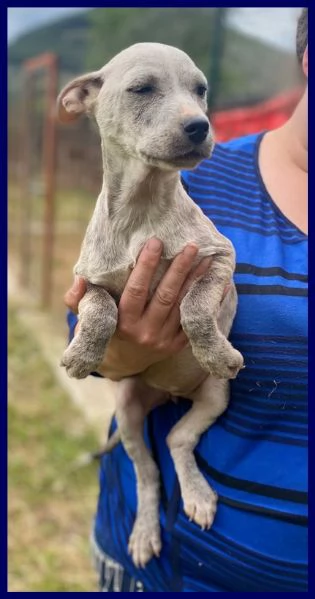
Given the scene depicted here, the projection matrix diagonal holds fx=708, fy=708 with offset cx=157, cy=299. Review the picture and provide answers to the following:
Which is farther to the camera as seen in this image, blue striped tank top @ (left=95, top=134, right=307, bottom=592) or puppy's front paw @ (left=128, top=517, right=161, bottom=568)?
puppy's front paw @ (left=128, top=517, right=161, bottom=568)

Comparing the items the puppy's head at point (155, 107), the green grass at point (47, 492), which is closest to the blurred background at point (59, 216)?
the green grass at point (47, 492)

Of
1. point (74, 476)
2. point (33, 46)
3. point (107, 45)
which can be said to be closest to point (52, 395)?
point (74, 476)

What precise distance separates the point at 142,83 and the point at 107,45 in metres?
8.75

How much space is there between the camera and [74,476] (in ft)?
15.4

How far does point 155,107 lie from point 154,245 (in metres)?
0.33

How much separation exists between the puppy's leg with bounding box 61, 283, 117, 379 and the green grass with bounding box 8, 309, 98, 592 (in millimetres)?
2411

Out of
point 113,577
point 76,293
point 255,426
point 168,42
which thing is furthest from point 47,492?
point 168,42

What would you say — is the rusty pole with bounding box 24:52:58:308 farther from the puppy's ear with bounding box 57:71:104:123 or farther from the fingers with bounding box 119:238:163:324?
the fingers with bounding box 119:238:163:324

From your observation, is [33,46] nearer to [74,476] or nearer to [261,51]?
[261,51]

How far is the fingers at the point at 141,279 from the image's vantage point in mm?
1708

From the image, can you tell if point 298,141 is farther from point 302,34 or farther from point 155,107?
point 155,107

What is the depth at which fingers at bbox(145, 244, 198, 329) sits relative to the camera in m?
1.70

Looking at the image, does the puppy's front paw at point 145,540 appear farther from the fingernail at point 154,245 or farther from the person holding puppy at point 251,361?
the fingernail at point 154,245

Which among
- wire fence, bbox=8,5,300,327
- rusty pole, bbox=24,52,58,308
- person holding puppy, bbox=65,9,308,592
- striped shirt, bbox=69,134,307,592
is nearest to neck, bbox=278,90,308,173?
person holding puppy, bbox=65,9,308,592
